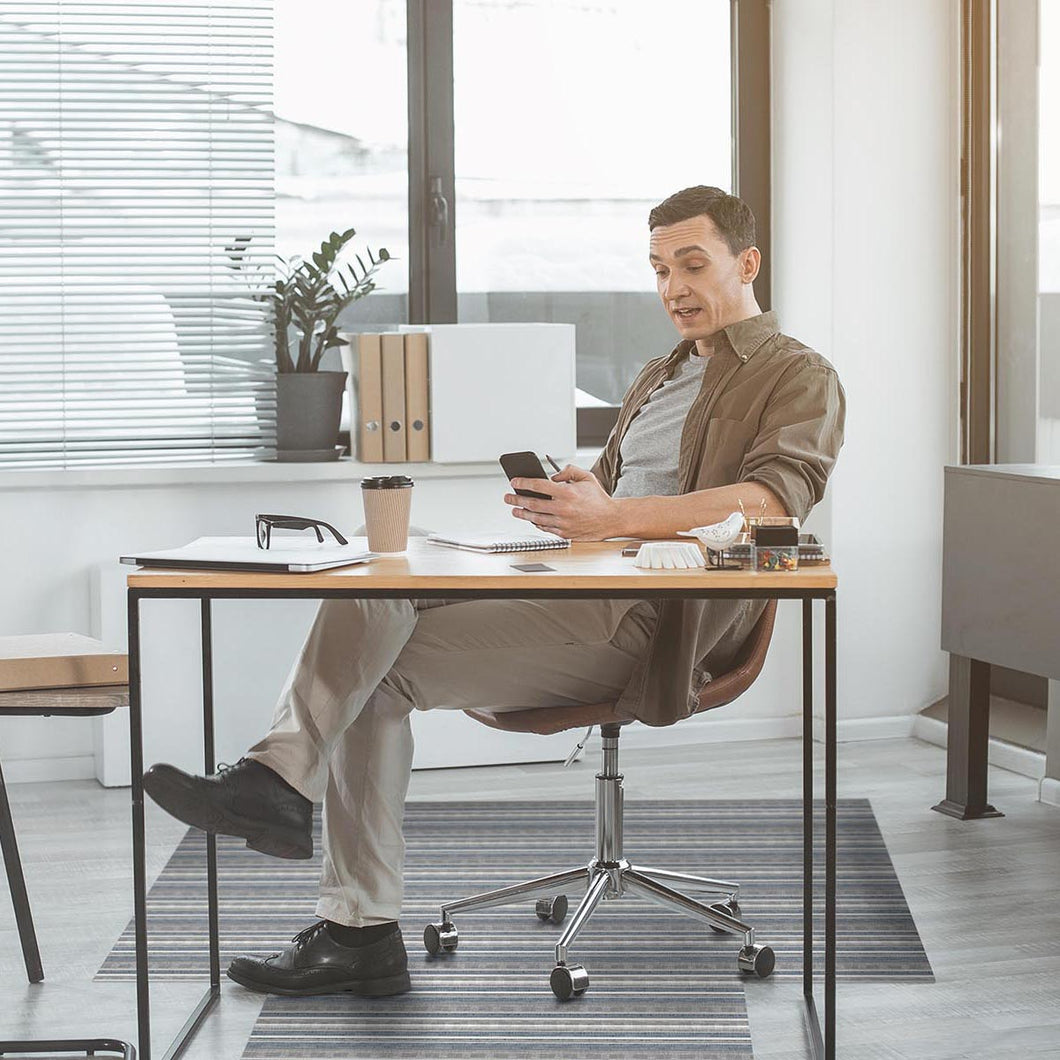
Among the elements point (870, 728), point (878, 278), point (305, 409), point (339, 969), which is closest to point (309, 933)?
point (339, 969)

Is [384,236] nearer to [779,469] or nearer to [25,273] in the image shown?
[25,273]

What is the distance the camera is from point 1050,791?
3.64 meters

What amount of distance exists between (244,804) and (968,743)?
1.97 m

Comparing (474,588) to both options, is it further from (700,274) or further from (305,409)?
(305,409)

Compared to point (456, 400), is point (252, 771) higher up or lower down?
lower down

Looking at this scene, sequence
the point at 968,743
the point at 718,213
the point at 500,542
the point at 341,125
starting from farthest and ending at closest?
the point at 341,125, the point at 968,743, the point at 718,213, the point at 500,542

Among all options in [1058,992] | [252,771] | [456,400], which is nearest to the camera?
[252,771]

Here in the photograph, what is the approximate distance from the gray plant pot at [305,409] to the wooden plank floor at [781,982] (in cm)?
93

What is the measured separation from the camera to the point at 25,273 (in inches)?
155

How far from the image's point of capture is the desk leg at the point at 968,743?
3.56 m

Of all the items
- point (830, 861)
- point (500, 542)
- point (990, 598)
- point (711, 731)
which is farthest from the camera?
point (711, 731)

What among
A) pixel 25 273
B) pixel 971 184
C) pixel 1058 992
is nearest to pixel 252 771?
pixel 1058 992

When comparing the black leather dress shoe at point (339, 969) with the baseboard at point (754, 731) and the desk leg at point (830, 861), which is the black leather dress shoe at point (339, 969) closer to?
the desk leg at point (830, 861)

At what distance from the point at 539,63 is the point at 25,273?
1.54 m
